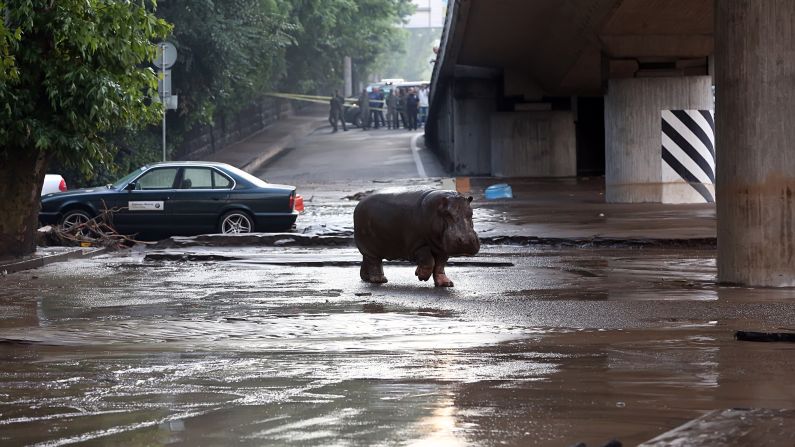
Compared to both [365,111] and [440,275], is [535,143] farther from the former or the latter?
[365,111]

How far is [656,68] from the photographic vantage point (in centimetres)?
2489

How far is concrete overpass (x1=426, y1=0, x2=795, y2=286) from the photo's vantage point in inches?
488

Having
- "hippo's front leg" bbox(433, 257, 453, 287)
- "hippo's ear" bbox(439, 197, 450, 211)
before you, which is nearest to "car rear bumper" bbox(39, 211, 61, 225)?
"hippo's front leg" bbox(433, 257, 453, 287)

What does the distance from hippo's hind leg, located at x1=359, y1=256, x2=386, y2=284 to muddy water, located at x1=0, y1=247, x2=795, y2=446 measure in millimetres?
165

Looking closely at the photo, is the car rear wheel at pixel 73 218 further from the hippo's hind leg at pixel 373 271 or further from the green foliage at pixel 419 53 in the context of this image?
the green foliage at pixel 419 53

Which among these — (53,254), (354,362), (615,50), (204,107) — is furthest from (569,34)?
(354,362)

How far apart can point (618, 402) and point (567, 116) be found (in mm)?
29351

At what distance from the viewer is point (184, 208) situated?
20969 millimetres

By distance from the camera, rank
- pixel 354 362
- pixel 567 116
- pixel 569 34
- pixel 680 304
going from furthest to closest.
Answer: pixel 567 116
pixel 569 34
pixel 680 304
pixel 354 362

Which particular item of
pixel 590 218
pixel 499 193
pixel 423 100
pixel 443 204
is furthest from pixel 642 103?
pixel 423 100

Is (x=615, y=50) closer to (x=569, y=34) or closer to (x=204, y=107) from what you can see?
(x=569, y=34)

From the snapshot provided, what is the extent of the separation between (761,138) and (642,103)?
1271cm

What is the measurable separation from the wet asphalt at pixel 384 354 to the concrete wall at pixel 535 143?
20.3 metres

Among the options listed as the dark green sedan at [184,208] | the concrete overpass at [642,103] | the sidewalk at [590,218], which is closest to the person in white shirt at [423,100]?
the concrete overpass at [642,103]
